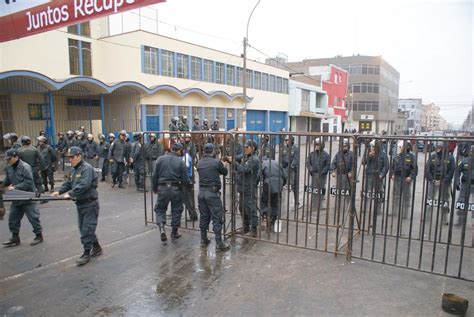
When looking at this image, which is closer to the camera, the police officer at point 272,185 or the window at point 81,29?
the police officer at point 272,185

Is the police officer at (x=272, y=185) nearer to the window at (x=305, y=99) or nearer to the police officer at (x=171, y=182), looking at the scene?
the police officer at (x=171, y=182)

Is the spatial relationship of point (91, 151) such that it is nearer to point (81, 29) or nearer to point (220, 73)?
point (81, 29)

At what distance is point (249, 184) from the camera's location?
612 cm

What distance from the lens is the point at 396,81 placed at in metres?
89.4

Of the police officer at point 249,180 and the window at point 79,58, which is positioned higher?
the window at point 79,58

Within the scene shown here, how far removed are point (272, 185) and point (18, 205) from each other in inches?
175

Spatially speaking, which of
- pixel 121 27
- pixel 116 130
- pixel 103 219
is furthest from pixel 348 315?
pixel 121 27

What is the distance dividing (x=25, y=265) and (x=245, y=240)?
3.46m

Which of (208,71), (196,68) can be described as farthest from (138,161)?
(208,71)

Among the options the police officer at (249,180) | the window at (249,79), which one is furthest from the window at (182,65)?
the police officer at (249,180)

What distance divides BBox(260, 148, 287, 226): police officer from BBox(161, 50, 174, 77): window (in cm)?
1727

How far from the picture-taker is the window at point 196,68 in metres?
24.3

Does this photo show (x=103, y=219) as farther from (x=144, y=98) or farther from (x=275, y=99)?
(x=275, y=99)

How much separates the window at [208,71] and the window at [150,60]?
192 inches
